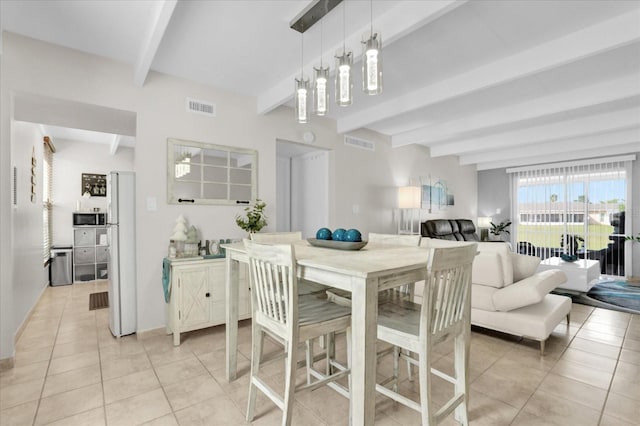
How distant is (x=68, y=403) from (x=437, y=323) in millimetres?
2219

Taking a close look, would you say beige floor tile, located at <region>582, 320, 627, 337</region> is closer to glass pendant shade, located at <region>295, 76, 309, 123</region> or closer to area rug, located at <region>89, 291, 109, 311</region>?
glass pendant shade, located at <region>295, 76, 309, 123</region>

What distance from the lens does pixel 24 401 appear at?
6.24 ft

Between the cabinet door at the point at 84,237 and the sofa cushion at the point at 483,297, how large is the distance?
5928 mm

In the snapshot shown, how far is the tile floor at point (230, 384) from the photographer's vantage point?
1.74 meters

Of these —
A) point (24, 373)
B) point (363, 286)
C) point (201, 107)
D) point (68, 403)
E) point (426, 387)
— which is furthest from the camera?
point (201, 107)

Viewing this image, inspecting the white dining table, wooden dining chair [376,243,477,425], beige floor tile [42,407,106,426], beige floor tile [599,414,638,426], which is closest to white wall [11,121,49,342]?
beige floor tile [42,407,106,426]

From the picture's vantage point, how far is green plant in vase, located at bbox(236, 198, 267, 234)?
333cm

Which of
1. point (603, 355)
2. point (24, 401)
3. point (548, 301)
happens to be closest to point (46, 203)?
point (24, 401)

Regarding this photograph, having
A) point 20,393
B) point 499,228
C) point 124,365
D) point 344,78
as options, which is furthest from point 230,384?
point 499,228

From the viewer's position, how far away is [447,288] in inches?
59.3

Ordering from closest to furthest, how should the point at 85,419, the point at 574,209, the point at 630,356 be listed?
the point at 85,419, the point at 630,356, the point at 574,209

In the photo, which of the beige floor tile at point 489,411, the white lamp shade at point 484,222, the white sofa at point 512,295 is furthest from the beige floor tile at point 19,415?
the white lamp shade at point 484,222

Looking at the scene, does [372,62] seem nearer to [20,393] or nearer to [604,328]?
[20,393]

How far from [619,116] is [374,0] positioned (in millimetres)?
4215
